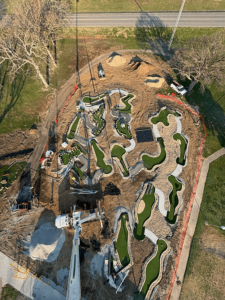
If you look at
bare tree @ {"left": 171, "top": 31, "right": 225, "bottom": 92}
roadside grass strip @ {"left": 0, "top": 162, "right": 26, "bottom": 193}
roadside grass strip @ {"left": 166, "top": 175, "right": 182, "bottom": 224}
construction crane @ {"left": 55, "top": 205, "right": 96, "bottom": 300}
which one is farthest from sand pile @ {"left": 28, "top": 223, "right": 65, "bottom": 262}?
bare tree @ {"left": 171, "top": 31, "right": 225, "bottom": 92}

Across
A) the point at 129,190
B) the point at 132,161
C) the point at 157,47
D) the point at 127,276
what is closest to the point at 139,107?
the point at 132,161

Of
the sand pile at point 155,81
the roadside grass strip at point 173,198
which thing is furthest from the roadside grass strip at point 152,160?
the sand pile at point 155,81

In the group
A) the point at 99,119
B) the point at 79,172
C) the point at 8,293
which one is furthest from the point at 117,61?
the point at 8,293

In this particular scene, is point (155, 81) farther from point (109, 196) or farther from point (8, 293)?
point (8, 293)

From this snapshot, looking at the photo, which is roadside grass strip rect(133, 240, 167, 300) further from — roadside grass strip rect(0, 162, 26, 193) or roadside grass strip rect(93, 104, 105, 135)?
roadside grass strip rect(0, 162, 26, 193)

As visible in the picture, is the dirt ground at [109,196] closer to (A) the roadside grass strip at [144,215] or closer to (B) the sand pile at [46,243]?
(B) the sand pile at [46,243]
